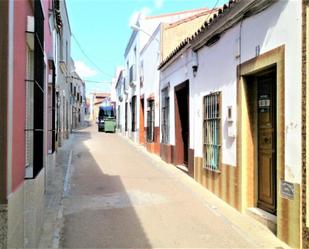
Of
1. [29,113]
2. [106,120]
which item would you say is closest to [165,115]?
[29,113]

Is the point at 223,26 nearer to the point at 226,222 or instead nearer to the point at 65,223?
the point at 226,222

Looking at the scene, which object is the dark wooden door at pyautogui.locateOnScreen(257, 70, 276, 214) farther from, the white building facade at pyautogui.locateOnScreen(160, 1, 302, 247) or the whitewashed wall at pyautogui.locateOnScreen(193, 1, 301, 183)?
the whitewashed wall at pyautogui.locateOnScreen(193, 1, 301, 183)

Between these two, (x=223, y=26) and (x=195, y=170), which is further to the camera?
(x=195, y=170)

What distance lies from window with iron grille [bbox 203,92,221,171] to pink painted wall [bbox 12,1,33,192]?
526cm

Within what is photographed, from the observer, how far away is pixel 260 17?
23.0 feet

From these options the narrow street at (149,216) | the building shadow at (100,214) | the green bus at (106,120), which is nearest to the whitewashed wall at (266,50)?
the narrow street at (149,216)

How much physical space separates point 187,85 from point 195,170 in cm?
261

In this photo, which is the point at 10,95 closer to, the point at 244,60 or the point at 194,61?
the point at 244,60

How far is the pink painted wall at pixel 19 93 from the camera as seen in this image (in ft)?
13.6

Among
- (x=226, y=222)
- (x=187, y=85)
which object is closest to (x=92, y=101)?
(x=187, y=85)

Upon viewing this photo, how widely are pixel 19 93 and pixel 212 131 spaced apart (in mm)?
6102

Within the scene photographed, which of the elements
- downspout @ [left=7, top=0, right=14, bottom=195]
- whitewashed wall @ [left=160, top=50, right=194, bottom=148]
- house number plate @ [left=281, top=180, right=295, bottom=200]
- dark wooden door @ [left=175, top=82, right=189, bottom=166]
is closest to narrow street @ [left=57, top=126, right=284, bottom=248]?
house number plate @ [left=281, top=180, right=295, bottom=200]

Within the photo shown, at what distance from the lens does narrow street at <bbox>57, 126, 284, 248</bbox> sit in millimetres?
6367

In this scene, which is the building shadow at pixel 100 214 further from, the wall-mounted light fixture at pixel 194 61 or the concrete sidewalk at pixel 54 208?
the wall-mounted light fixture at pixel 194 61
